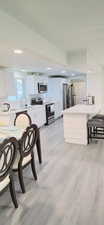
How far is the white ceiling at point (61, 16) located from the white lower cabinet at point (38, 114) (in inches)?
127

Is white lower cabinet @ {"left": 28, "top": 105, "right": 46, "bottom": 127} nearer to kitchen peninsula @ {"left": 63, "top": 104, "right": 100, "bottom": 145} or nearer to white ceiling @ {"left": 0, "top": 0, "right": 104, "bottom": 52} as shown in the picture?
kitchen peninsula @ {"left": 63, "top": 104, "right": 100, "bottom": 145}

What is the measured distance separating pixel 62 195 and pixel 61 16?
2388 mm

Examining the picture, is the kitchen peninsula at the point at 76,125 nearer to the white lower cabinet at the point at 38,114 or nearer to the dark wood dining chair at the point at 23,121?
the dark wood dining chair at the point at 23,121

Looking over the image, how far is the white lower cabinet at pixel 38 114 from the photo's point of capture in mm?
6031

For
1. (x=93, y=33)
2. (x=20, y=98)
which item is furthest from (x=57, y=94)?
(x=93, y=33)

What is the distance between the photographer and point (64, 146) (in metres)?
4.39

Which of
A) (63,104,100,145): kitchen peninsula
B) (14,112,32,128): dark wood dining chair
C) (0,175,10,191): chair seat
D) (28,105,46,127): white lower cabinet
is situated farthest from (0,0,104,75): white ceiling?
(28,105,46,127): white lower cabinet

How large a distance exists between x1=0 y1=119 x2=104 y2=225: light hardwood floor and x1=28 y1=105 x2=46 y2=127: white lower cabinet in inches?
96.0

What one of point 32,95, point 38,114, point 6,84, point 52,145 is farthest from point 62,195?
point 32,95

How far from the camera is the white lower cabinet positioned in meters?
6.03

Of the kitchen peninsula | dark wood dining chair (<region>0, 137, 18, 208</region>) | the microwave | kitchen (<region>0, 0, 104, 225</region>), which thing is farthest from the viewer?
the microwave

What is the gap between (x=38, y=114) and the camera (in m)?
6.40

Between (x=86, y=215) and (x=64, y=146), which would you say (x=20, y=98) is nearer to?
(x=64, y=146)

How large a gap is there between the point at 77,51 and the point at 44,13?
248cm
